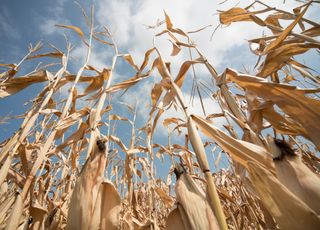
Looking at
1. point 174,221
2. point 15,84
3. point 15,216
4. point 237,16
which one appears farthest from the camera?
point 15,84

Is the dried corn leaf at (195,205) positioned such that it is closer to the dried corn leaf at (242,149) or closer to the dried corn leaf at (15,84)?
the dried corn leaf at (242,149)

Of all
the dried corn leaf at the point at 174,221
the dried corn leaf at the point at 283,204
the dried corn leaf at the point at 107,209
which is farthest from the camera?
the dried corn leaf at the point at 107,209

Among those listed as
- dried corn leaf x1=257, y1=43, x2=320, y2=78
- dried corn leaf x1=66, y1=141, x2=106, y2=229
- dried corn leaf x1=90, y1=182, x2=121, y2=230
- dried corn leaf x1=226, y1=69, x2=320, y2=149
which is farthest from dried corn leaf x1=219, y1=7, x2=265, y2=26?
dried corn leaf x1=90, y1=182, x2=121, y2=230

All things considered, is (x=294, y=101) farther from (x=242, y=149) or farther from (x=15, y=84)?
(x=15, y=84)

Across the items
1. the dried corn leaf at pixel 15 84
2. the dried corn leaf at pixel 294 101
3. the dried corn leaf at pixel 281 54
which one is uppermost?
the dried corn leaf at pixel 15 84

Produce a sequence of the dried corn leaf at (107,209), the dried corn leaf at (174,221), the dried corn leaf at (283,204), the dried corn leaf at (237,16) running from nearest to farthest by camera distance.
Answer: the dried corn leaf at (283,204) < the dried corn leaf at (174,221) < the dried corn leaf at (107,209) < the dried corn leaf at (237,16)

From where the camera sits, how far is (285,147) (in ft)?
2.11

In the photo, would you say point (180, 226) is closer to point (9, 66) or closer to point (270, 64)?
point (270, 64)

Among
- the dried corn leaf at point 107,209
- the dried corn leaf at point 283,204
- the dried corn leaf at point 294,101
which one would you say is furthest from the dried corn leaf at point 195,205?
the dried corn leaf at point 294,101

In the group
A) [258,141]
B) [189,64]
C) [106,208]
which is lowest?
[106,208]

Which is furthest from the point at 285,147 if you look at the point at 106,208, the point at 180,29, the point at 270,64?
the point at 180,29

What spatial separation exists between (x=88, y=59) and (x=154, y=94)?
59 cm

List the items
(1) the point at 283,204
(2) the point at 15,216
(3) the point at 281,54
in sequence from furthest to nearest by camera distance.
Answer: (3) the point at 281,54
(2) the point at 15,216
(1) the point at 283,204

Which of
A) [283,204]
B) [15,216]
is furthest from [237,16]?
[15,216]
